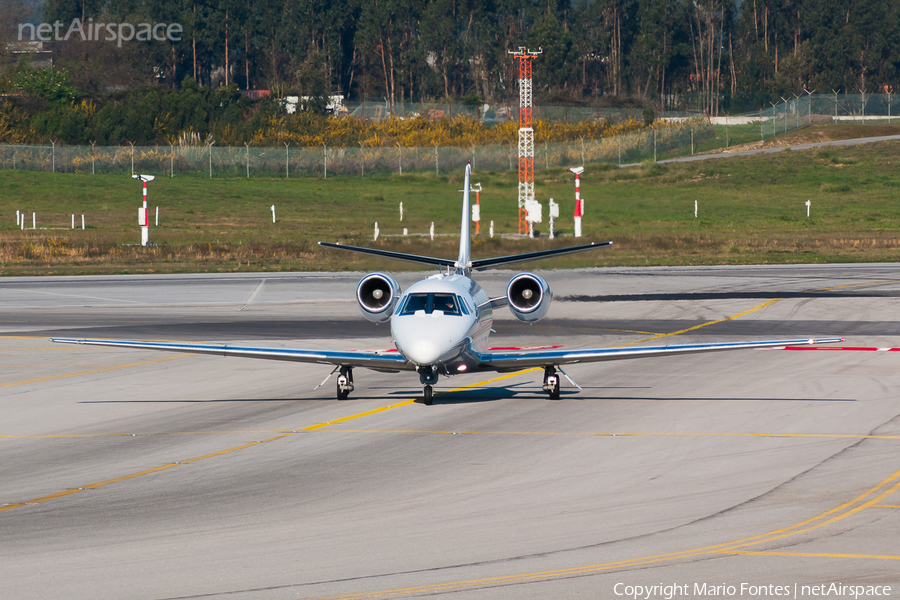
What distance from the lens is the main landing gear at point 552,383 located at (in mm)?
22672

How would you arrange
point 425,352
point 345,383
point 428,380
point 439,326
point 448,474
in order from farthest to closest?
point 345,383
point 428,380
point 439,326
point 425,352
point 448,474

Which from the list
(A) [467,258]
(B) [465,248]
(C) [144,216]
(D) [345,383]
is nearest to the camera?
(D) [345,383]

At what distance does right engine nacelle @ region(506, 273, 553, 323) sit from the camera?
76.2 feet

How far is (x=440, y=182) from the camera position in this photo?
109 meters

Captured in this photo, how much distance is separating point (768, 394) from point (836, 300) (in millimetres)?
20192

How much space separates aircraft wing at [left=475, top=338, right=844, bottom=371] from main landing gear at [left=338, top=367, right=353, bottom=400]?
2.84 metres

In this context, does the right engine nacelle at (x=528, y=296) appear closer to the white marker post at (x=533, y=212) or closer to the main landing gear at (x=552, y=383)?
the main landing gear at (x=552, y=383)

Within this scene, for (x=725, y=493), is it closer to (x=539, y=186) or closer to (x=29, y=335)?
(x=29, y=335)

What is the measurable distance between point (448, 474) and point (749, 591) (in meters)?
6.10

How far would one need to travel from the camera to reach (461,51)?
186 m

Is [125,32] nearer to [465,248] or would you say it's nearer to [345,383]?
[465,248]

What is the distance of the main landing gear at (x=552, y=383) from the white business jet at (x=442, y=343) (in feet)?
0.07

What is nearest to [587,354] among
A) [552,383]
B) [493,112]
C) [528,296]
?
[552,383]

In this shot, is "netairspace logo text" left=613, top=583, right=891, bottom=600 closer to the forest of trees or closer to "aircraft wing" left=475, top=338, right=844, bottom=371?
"aircraft wing" left=475, top=338, right=844, bottom=371
